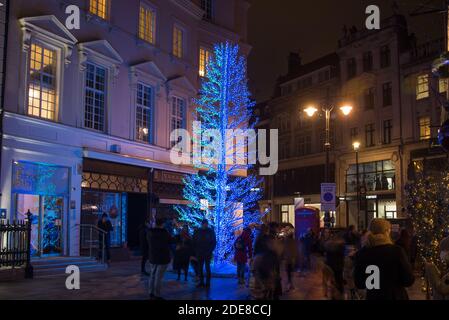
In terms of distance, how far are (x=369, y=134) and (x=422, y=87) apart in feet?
20.8

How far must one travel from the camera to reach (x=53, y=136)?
60.8 feet

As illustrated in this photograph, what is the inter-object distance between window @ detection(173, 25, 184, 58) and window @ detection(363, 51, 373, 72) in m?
22.0

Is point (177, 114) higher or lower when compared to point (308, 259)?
higher

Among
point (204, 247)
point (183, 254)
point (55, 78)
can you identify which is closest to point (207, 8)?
point (55, 78)

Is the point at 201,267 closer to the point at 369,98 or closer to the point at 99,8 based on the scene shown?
the point at 99,8

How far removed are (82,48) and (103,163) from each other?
15.1ft

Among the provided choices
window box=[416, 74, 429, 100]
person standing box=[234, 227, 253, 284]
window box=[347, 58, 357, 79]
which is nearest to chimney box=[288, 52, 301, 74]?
window box=[347, 58, 357, 79]

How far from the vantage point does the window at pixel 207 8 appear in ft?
96.1

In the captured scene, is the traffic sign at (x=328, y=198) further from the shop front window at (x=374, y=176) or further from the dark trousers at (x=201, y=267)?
the shop front window at (x=374, y=176)

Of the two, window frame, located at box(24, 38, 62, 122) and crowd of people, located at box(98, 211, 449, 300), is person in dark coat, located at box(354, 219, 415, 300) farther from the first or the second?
window frame, located at box(24, 38, 62, 122)

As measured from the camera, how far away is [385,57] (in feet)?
138

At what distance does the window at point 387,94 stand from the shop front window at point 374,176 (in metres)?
4.80

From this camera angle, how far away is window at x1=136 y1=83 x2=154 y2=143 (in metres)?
23.5
